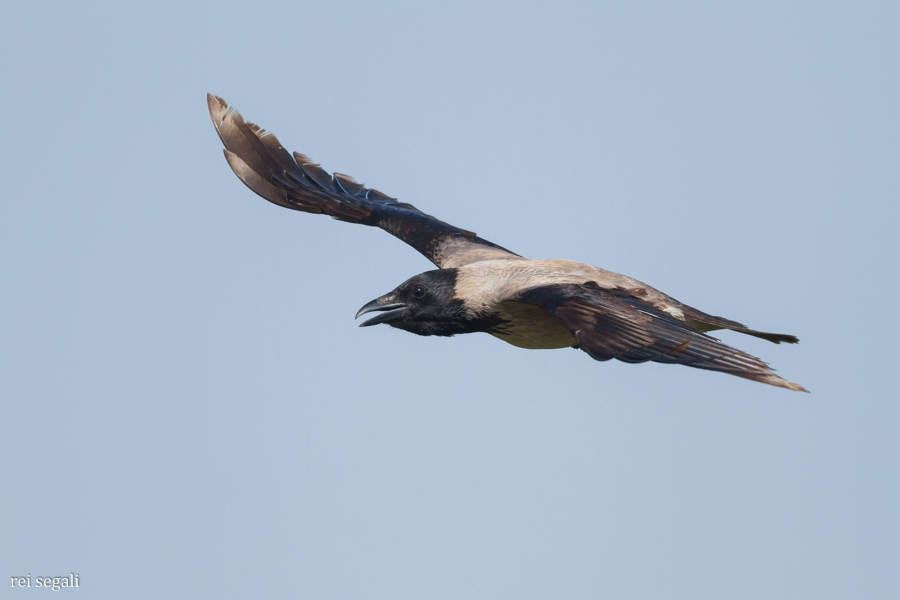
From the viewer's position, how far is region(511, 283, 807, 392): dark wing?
7379mm

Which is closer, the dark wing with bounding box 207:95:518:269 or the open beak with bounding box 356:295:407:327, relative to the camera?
the open beak with bounding box 356:295:407:327

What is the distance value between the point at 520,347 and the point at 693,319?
58.4 inches

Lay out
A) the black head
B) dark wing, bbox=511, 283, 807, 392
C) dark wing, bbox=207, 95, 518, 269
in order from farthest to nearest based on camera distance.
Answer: dark wing, bbox=207, 95, 518, 269 < the black head < dark wing, bbox=511, 283, 807, 392

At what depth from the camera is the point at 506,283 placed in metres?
9.62

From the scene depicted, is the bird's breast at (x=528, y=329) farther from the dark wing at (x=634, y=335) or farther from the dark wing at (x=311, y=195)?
the dark wing at (x=311, y=195)

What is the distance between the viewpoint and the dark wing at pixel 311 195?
1180 centimetres

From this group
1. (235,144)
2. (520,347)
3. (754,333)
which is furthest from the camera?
(235,144)

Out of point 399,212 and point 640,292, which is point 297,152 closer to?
point 399,212

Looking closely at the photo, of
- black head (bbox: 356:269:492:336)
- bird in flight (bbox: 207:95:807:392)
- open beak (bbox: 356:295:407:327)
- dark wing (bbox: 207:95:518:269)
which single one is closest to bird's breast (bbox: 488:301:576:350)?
bird in flight (bbox: 207:95:807:392)

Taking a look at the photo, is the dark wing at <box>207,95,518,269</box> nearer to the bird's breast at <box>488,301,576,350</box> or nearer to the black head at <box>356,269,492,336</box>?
the black head at <box>356,269,492,336</box>

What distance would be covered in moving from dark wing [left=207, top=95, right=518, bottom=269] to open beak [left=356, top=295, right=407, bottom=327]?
1.64 meters

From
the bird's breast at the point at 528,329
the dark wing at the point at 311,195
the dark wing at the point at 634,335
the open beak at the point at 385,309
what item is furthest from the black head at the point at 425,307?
the dark wing at the point at 311,195

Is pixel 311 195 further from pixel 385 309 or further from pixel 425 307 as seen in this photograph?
pixel 425 307

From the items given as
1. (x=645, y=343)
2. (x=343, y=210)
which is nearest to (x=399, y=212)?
(x=343, y=210)
